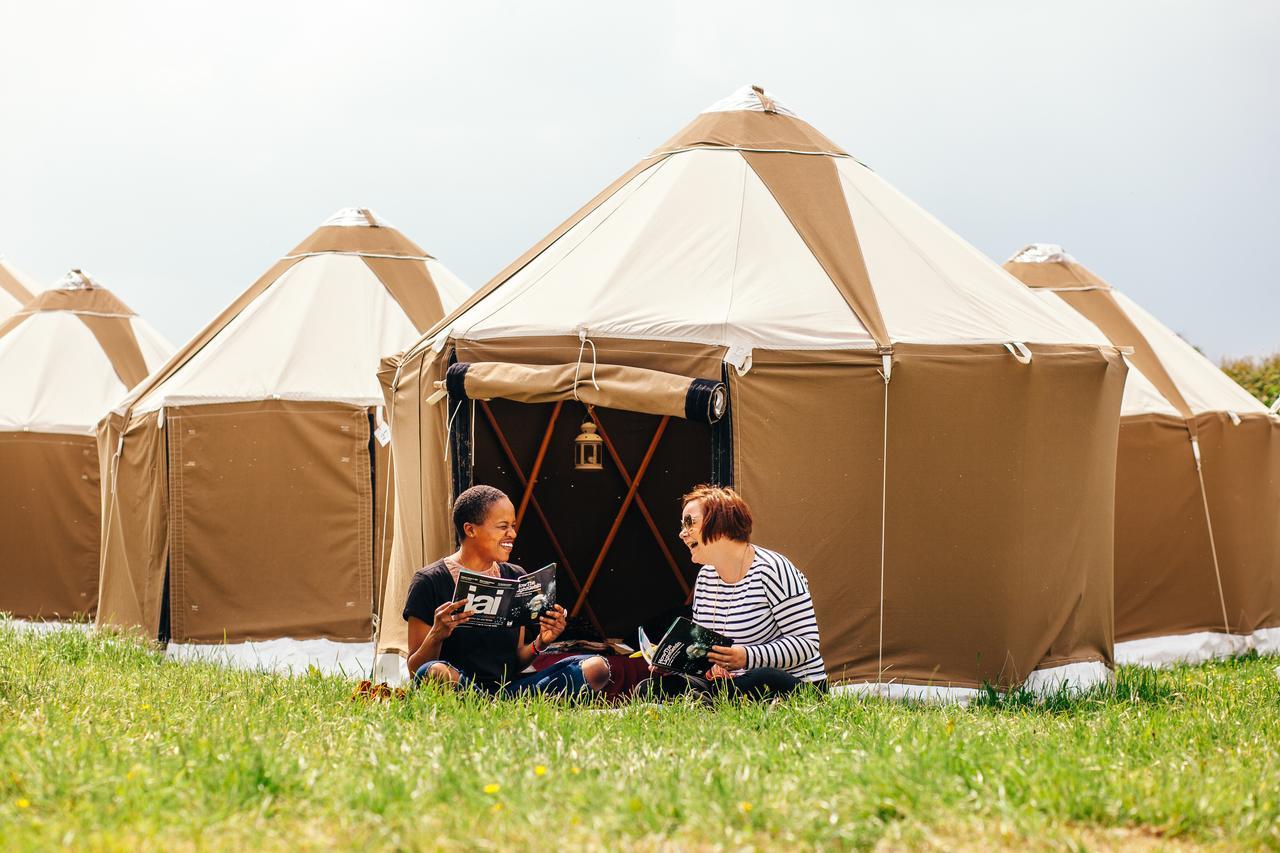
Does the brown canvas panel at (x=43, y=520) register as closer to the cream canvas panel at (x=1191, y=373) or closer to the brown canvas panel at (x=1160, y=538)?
the brown canvas panel at (x=1160, y=538)

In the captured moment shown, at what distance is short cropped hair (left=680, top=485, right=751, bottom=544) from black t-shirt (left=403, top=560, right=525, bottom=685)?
2.36ft

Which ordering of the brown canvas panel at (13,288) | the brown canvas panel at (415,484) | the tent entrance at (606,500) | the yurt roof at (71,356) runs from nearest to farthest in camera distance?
the brown canvas panel at (415,484)
the tent entrance at (606,500)
the yurt roof at (71,356)
the brown canvas panel at (13,288)

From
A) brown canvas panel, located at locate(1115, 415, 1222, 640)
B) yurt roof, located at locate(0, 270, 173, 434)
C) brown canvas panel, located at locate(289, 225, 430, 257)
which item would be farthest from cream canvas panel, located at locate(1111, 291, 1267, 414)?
yurt roof, located at locate(0, 270, 173, 434)

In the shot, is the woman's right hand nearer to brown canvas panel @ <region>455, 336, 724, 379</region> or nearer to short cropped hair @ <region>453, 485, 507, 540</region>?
short cropped hair @ <region>453, 485, 507, 540</region>

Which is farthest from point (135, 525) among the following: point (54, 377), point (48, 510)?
point (54, 377)

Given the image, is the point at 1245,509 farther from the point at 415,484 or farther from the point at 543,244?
the point at 415,484

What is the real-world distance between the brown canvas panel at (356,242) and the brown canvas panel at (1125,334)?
4454 mm

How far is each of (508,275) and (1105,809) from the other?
3981 millimetres

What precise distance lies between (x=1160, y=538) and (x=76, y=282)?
846cm

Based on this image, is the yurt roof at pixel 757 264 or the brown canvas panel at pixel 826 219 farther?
the brown canvas panel at pixel 826 219

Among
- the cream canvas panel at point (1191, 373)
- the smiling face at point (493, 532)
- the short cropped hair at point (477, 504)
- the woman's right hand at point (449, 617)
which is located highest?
the cream canvas panel at point (1191, 373)

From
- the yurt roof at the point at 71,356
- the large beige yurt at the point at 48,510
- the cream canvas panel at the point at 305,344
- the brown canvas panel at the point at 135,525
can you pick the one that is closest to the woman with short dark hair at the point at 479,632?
the cream canvas panel at the point at 305,344

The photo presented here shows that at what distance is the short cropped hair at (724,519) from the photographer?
461 centimetres

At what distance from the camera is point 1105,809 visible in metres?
3.22
